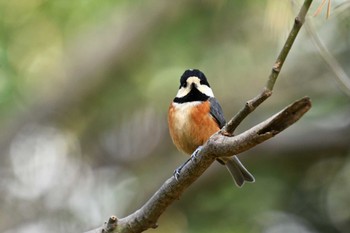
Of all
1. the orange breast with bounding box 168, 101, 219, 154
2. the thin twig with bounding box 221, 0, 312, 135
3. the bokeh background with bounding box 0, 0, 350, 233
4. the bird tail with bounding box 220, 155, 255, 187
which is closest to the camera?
the thin twig with bounding box 221, 0, 312, 135

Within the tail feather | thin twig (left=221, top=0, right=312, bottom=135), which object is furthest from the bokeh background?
thin twig (left=221, top=0, right=312, bottom=135)

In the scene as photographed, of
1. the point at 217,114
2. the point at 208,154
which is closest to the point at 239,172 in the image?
the point at 217,114

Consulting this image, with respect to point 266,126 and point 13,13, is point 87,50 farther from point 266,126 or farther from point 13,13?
point 266,126

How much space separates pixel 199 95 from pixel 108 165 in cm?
256

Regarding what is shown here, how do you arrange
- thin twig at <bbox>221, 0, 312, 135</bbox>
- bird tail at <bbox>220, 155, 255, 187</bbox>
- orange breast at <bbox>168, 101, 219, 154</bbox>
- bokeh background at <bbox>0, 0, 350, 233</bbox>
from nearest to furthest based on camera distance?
thin twig at <bbox>221, 0, 312, 135</bbox> < orange breast at <bbox>168, 101, 219, 154</bbox> < bird tail at <bbox>220, 155, 255, 187</bbox> < bokeh background at <bbox>0, 0, 350, 233</bbox>

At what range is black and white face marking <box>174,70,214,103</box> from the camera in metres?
3.44

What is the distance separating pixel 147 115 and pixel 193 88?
7.35 ft

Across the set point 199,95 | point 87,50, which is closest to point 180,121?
point 199,95

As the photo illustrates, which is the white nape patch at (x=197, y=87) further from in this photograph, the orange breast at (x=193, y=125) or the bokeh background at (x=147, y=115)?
the bokeh background at (x=147, y=115)

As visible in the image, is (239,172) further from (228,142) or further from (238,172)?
(228,142)

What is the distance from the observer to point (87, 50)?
5.55 meters

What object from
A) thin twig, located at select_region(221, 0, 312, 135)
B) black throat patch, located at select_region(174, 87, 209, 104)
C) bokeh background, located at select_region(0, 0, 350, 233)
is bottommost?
thin twig, located at select_region(221, 0, 312, 135)

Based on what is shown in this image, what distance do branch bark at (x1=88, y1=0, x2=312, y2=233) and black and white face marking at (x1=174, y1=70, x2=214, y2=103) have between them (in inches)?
35.6

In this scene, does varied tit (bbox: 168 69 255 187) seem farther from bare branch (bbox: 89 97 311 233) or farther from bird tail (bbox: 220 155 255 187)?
bare branch (bbox: 89 97 311 233)
